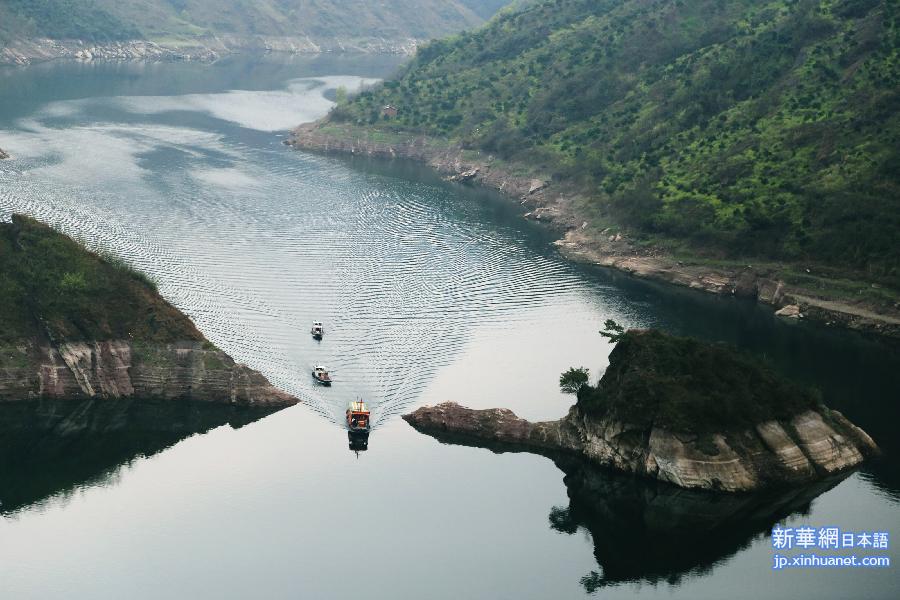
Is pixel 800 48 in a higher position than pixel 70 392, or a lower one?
higher

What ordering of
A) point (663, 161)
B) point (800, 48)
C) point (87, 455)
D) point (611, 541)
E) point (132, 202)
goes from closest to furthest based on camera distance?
point (611, 541), point (87, 455), point (132, 202), point (663, 161), point (800, 48)

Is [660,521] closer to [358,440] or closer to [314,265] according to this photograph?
[358,440]

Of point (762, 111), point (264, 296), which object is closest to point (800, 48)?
point (762, 111)

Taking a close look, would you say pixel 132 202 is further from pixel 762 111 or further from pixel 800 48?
pixel 800 48

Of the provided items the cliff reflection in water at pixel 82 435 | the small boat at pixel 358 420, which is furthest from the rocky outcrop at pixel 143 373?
the small boat at pixel 358 420

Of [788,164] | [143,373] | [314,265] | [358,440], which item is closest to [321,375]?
[358,440]

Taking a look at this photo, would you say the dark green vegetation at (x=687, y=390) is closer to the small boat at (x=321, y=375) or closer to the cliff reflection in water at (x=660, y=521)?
the cliff reflection in water at (x=660, y=521)
